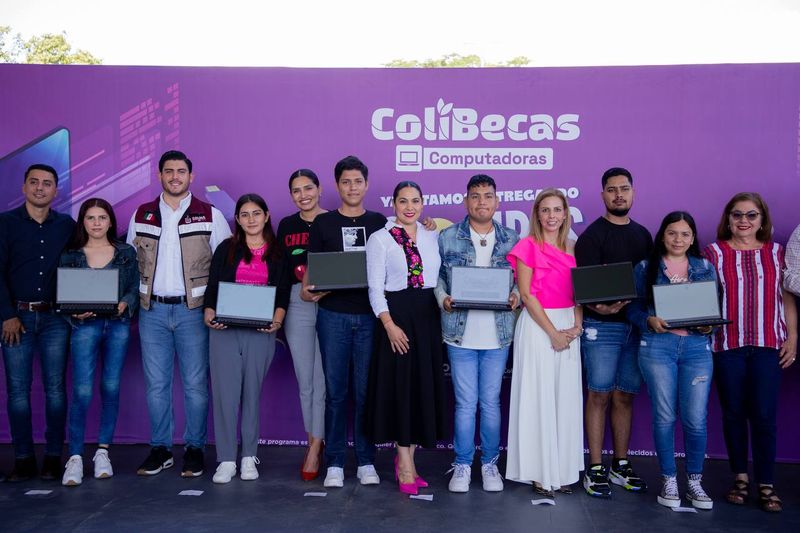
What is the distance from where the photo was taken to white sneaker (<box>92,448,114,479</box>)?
13.3ft

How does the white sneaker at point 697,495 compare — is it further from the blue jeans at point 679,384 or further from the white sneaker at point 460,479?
the white sneaker at point 460,479

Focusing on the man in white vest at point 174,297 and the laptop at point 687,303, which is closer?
the laptop at point 687,303

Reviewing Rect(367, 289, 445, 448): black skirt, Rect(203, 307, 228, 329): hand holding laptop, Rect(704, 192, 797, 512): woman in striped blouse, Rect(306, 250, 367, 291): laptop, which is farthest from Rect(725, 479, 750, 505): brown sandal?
Rect(203, 307, 228, 329): hand holding laptop

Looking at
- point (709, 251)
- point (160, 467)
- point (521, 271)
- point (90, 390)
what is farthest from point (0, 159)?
point (709, 251)

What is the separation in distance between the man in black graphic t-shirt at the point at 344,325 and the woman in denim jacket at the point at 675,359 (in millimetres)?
1461

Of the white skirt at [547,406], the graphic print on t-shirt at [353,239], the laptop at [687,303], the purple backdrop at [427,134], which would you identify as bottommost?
A: the white skirt at [547,406]

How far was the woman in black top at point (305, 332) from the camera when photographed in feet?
13.4

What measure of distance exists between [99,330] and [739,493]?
3.61 m

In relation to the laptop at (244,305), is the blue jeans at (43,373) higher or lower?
lower

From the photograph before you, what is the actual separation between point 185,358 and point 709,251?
3.01 meters

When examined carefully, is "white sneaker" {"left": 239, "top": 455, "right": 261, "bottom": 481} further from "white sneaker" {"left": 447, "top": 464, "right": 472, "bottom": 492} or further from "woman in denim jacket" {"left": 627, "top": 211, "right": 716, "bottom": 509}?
"woman in denim jacket" {"left": 627, "top": 211, "right": 716, "bottom": 509}

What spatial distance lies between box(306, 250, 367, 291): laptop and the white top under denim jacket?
5 centimetres

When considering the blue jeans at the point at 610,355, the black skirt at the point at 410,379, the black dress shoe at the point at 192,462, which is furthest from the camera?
the black dress shoe at the point at 192,462

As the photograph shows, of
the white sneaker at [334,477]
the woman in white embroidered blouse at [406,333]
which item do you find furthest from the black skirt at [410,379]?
the white sneaker at [334,477]
